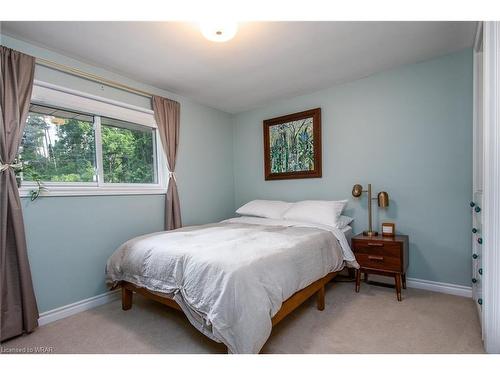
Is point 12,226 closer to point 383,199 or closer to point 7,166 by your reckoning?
point 7,166

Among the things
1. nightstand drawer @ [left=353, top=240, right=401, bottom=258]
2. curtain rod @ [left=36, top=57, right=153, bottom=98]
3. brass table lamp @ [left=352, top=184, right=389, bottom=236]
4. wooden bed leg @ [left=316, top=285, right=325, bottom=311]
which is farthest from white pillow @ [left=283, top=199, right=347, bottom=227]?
curtain rod @ [left=36, top=57, right=153, bottom=98]

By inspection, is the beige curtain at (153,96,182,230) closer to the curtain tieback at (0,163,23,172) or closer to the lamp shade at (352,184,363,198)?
the curtain tieback at (0,163,23,172)

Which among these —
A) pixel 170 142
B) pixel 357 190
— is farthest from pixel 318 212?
pixel 170 142

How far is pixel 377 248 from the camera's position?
2.34 m

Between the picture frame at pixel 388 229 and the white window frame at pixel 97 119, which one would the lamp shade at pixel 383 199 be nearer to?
the picture frame at pixel 388 229

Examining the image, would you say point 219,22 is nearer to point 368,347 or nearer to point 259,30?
point 259,30

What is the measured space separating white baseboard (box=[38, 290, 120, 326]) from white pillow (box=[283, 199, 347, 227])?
200 centimetres

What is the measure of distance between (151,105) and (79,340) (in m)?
2.30

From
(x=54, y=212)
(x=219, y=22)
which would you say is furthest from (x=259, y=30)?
(x=54, y=212)

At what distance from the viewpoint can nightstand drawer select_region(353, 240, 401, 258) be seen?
2238 millimetres

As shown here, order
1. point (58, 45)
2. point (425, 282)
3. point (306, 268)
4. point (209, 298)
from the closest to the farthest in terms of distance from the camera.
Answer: point (209, 298), point (306, 268), point (58, 45), point (425, 282)

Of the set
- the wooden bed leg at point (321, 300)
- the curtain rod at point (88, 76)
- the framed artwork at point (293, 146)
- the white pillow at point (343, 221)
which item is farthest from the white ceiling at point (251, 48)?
the wooden bed leg at point (321, 300)

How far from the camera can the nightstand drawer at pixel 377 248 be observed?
2.24 metres

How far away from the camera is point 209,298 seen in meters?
1.40
